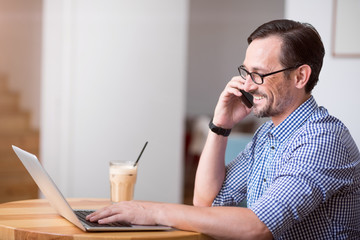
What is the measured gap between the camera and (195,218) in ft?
4.45

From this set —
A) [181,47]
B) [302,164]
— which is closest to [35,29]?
[181,47]

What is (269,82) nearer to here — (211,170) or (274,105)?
(274,105)

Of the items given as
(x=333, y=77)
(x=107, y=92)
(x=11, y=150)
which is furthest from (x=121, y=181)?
(x=11, y=150)

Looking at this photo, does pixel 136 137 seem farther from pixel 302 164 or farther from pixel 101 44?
pixel 302 164

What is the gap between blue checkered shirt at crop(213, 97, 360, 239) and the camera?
137 centimetres

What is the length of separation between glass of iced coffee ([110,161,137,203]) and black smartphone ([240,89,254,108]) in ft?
1.36

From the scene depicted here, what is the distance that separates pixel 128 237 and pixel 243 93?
0.63 metres

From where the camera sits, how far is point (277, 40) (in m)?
1.64

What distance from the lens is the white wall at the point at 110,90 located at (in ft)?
13.0

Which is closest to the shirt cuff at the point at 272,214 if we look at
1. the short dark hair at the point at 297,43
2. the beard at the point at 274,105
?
the beard at the point at 274,105

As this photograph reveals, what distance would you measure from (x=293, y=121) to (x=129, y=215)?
1.85 ft

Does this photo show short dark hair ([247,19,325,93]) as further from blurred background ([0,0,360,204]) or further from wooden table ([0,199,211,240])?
blurred background ([0,0,360,204])

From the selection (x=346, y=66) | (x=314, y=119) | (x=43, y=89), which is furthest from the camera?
(x=43, y=89)

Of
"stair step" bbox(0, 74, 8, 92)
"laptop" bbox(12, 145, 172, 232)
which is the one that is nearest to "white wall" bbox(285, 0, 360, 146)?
"laptop" bbox(12, 145, 172, 232)
